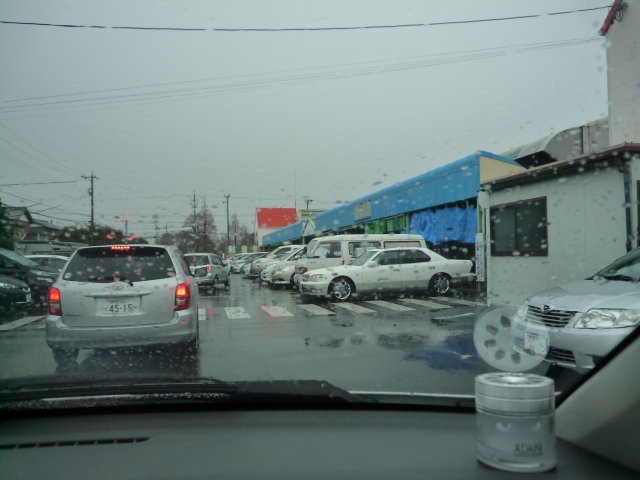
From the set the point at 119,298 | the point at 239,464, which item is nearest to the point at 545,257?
the point at 119,298

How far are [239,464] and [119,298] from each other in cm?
419

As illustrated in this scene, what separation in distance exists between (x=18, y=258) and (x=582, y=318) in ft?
47.3

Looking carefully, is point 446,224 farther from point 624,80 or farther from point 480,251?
point 624,80

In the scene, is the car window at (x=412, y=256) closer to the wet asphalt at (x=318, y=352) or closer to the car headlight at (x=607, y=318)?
the wet asphalt at (x=318, y=352)

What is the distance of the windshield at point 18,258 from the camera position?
1389 centimetres

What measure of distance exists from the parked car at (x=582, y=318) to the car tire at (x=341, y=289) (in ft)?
33.3

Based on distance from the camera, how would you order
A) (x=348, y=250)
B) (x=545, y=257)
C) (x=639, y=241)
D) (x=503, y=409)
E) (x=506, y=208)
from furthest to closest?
(x=348, y=250)
(x=506, y=208)
(x=545, y=257)
(x=639, y=241)
(x=503, y=409)

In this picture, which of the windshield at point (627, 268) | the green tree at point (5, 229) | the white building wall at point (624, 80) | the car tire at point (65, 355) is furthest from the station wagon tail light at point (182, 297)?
the white building wall at point (624, 80)

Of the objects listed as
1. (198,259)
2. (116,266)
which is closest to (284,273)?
(198,259)

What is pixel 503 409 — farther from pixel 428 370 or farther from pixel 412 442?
pixel 428 370

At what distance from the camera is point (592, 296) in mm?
4734

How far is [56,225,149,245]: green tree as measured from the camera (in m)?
10.4

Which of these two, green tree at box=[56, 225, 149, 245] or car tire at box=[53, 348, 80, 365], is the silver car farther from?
green tree at box=[56, 225, 149, 245]

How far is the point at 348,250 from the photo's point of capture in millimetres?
18938
